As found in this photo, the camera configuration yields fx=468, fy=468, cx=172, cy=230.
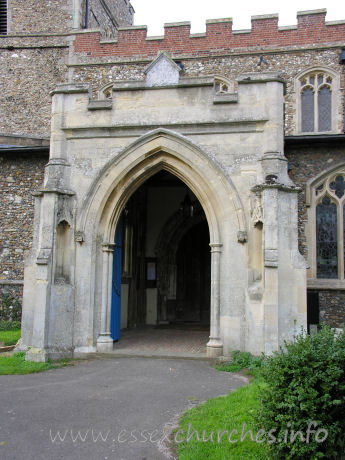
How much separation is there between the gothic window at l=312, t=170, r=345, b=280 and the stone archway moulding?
4973mm

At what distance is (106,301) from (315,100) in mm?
11173

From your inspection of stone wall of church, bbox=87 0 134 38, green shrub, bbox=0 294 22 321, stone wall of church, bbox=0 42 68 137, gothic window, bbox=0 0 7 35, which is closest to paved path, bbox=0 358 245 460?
green shrub, bbox=0 294 22 321

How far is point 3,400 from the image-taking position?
6.17 meters

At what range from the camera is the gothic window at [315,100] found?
53.4ft

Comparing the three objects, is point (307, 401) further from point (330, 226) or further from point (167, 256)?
point (167, 256)

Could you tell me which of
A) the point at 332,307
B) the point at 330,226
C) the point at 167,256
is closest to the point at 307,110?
the point at 330,226

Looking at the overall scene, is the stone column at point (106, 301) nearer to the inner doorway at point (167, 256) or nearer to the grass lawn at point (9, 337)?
the grass lawn at point (9, 337)

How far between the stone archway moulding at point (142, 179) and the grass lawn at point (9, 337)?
267 cm

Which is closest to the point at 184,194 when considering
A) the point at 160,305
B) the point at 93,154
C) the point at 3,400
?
the point at 160,305

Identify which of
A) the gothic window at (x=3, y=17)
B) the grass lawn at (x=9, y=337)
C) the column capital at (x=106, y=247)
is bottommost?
the grass lawn at (x=9, y=337)

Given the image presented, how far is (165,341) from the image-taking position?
1117 centimetres

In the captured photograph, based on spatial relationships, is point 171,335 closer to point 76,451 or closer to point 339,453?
point 76,451

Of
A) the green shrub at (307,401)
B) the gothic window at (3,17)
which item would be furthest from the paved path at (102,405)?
the gothic window at (3,17)

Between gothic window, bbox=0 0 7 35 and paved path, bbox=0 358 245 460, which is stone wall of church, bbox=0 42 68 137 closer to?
gothic window, bbox=0 0 7 35
